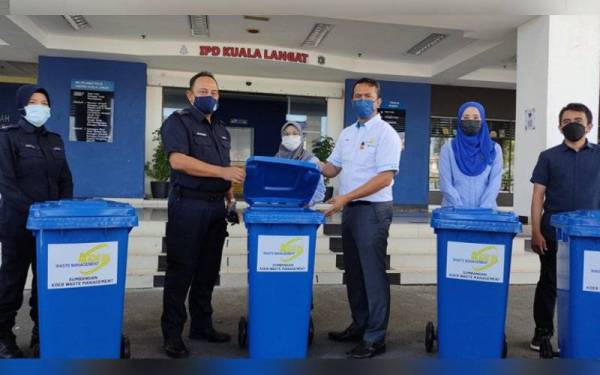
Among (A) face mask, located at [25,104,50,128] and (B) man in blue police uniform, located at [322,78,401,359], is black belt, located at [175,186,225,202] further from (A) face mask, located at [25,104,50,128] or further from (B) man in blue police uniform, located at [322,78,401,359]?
(A) face mask, located at [25,104,50,128]

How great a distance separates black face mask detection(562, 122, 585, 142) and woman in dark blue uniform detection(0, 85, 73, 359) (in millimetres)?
3152

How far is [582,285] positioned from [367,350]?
123cm

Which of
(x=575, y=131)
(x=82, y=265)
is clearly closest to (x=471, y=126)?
(x=575, y=131)

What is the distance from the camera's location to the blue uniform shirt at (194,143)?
2908 mm

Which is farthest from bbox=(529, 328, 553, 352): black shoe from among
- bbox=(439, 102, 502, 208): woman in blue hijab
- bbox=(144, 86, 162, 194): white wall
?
bbox=(144, 86, 162, 194): white wall

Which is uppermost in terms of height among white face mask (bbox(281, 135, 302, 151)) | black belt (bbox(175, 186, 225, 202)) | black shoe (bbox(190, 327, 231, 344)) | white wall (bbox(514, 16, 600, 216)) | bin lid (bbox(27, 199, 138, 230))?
white wall (bbox(514, 16, 600, 216))

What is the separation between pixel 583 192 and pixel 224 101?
38.2 ft

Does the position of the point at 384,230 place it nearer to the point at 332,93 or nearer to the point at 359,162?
the point at 359,162

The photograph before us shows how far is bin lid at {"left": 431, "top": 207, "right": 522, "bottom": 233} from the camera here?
2.75 meters

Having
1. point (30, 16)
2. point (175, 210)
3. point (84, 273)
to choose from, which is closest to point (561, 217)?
point (175, 210)

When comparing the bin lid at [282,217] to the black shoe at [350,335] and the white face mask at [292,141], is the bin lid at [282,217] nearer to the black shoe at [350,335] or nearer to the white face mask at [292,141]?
the black shoe at [350,335]

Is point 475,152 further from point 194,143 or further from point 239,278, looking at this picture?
point 239,278

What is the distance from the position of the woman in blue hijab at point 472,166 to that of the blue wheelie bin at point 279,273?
95 centimetres

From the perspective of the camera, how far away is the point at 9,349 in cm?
279
